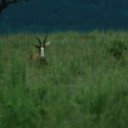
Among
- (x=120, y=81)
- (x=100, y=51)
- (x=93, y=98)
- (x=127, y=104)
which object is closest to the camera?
(x=127, y=104)

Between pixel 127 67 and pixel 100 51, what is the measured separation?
3898mm

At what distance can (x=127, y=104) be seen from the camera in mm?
9289

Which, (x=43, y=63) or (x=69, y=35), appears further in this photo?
(x=69, y=35)

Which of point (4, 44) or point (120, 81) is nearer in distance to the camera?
point (120, 81)

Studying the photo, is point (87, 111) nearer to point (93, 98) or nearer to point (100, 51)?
point (93, 98)

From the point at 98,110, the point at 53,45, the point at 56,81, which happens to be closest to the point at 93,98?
the point at 98,110

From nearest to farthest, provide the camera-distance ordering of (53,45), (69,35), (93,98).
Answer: (93,98), (53,45), (69,35)

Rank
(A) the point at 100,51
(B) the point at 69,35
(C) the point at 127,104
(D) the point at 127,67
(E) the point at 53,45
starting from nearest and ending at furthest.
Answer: (C) the point at 127,104
(D) the point at 127,67
(A) the point at 100,51
(E) the point at 53,45
(B) the point at 69,35

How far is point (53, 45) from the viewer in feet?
74.2

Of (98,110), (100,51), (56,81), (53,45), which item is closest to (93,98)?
(98,110)

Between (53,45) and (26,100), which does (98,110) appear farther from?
(53,45)

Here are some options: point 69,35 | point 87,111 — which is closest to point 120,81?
point 87,111

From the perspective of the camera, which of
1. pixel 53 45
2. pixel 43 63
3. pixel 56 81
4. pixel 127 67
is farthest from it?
pixel 53 45

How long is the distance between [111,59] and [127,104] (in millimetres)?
9123
